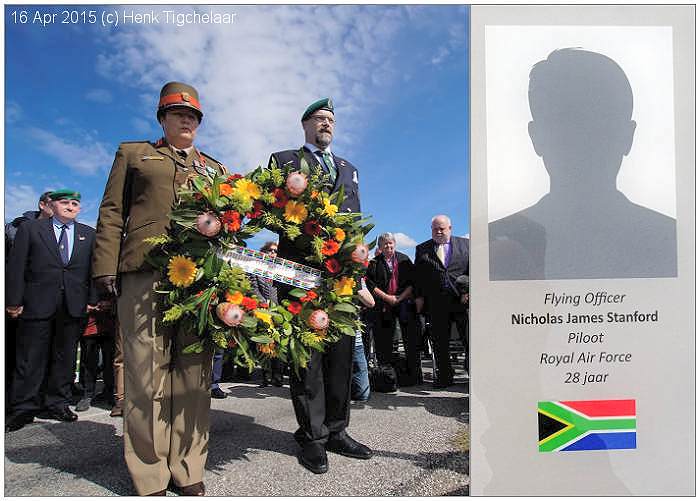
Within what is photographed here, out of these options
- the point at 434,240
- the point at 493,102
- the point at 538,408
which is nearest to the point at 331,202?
the point at 493,102

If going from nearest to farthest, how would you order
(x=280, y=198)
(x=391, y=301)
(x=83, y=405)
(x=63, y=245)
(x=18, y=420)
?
(x=280, y=198)
(x=18, y=420)
(x=63, y=245)
(x=83, y=405)
(x=391, y=301)

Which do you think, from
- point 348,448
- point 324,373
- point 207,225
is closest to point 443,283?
point 324,373

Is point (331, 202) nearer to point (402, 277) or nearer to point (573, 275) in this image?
point (573, 275)

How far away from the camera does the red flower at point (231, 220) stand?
83.2 inches

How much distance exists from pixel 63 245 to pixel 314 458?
2.89 meters

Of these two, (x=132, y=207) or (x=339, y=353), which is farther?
(x=339, y=353)

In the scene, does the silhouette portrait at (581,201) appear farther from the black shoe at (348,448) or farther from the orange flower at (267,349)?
the black shoe at (348,448)

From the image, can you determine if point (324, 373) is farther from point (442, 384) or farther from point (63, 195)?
point (63, 195)

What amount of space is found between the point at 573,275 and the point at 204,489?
209cm

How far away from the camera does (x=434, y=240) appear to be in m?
4.71

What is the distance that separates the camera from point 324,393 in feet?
8.86

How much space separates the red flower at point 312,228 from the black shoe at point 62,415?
2.82 meters

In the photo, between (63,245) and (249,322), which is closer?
(249,322)

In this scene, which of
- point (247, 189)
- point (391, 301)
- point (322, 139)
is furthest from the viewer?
point (391, 301)
